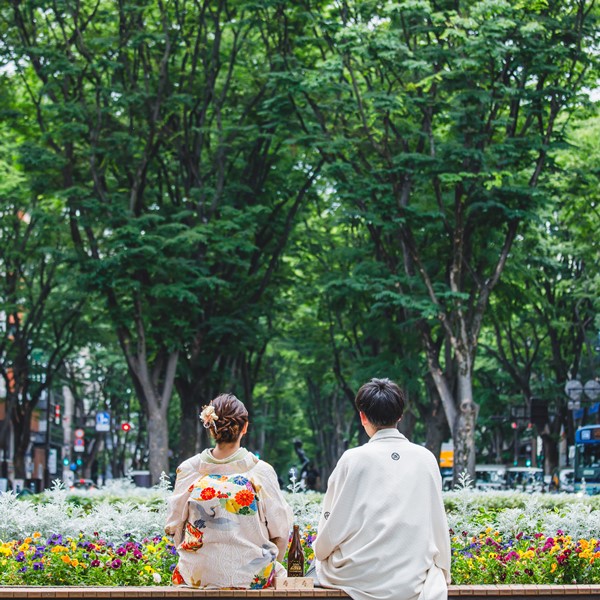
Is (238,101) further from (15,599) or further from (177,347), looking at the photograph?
(15,599)

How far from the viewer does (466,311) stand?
78.4 ft

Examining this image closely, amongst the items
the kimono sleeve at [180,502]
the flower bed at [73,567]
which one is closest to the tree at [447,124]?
the flower bed at [73,567]

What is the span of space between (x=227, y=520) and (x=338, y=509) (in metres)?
0.69

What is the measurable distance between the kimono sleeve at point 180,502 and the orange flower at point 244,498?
0.23 m

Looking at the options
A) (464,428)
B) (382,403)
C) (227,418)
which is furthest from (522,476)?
(382,403)

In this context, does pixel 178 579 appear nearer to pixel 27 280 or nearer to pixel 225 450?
pixel 225 450

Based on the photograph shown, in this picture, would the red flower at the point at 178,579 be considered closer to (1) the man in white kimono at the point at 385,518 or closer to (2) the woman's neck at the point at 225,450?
(2) the woman's neck at the point at 225,450

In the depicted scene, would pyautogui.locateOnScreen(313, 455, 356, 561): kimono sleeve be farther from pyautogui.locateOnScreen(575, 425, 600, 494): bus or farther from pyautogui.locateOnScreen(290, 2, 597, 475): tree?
pyautogui.locateOnScreen(575, 425, 600, 494): bus

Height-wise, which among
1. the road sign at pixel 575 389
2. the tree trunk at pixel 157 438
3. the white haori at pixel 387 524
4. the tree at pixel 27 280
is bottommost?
the white haori at pixel 387 524

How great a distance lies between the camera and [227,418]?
5.37 m

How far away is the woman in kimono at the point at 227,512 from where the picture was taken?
5453mm

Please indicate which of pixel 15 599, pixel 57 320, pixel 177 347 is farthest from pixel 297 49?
pixel 15 599

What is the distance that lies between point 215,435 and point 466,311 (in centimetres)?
1884

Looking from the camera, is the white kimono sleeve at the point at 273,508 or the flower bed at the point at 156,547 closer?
the white kimono sleeve at the point at 273,508
